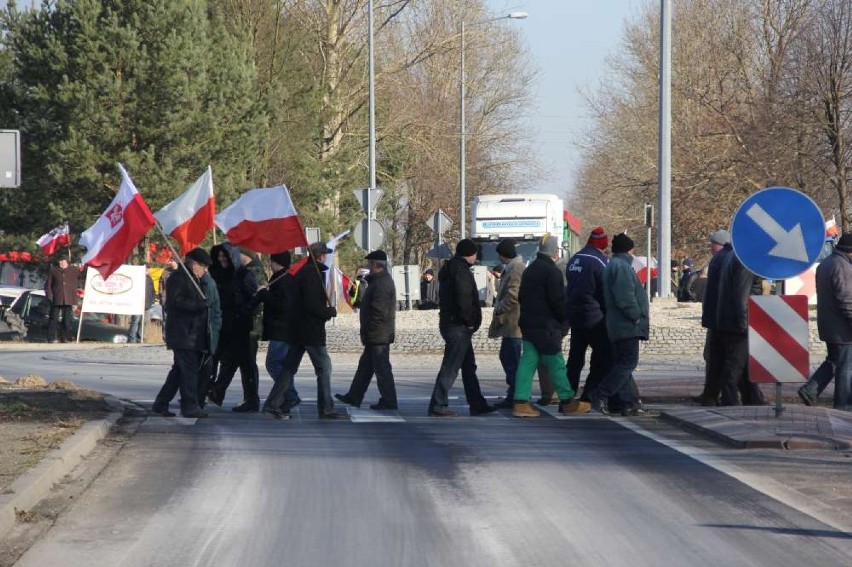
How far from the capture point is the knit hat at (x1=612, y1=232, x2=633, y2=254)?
1353 centimetres

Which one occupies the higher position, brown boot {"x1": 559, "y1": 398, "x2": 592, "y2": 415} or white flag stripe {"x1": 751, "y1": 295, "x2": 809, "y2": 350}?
white flag stripe {"x1": 751, "y1": 295, "x2": 809, "y2": 350}

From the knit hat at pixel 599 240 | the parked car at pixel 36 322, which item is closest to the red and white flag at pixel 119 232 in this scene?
the knit hat at pixel 599 240

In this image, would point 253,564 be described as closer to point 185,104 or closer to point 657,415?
A: point 657,415

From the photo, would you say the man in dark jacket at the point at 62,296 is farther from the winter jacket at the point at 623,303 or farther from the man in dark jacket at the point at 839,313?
the man in dark jacket at the point at 839,313

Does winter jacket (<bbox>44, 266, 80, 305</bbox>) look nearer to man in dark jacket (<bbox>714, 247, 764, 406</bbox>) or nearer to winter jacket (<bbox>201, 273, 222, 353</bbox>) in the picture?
winter jacket (<bbox>201, 273, 222, 353</bbox>)

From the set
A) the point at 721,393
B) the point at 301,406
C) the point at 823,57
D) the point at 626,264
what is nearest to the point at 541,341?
the point at 626,264

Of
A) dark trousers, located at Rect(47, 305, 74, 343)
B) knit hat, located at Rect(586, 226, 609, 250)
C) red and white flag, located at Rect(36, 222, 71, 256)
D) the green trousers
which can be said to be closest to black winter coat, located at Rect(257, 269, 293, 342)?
the green trousers

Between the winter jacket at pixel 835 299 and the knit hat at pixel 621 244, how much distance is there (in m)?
1.98

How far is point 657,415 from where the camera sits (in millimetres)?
13742

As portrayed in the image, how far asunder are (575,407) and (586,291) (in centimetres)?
116

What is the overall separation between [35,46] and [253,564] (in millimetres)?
32071

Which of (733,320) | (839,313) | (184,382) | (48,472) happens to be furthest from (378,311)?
(48,472)

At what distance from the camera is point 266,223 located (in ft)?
49.5

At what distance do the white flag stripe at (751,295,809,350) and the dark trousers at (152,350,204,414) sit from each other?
535cm
